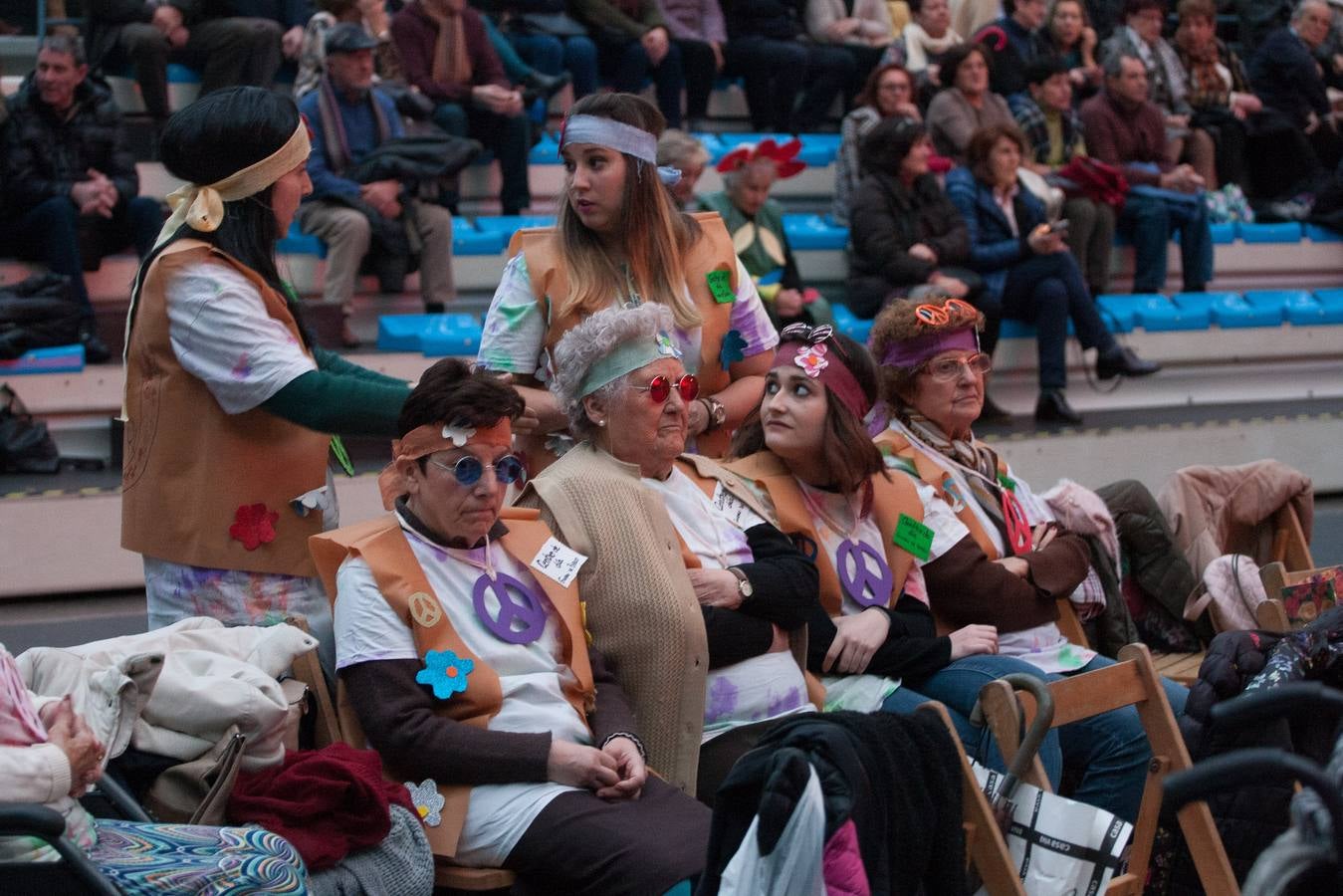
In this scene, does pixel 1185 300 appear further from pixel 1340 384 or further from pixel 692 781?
pixel 692 781

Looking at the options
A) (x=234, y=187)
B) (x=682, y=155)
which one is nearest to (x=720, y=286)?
(x=234, y=187)

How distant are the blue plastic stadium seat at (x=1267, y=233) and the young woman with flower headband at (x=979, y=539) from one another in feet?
19.9

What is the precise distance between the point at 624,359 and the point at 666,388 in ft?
0.34

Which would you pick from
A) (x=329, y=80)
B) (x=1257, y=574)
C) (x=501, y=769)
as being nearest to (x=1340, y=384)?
(x=1257, y=574)

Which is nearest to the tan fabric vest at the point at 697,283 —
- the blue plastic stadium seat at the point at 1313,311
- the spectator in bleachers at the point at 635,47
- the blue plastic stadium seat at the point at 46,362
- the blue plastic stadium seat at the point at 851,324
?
the blue plastic stadium seat at the point at 46,362

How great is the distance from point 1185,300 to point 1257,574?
460 cm

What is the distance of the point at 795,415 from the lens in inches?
140

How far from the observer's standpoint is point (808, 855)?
2.19m

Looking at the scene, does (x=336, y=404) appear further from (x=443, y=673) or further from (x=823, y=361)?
(x=823, y=361)

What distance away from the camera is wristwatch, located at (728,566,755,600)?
10.5 ft

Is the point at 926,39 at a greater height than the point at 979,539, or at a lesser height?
greater

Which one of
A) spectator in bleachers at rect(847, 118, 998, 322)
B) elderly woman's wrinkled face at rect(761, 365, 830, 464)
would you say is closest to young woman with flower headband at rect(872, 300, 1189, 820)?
elderly woman's wrinkled face at rect(761, 365, 830, 464)

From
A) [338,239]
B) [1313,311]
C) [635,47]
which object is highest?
[635,47]

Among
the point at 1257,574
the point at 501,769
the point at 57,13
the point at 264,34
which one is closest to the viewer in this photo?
the point at 501,769
